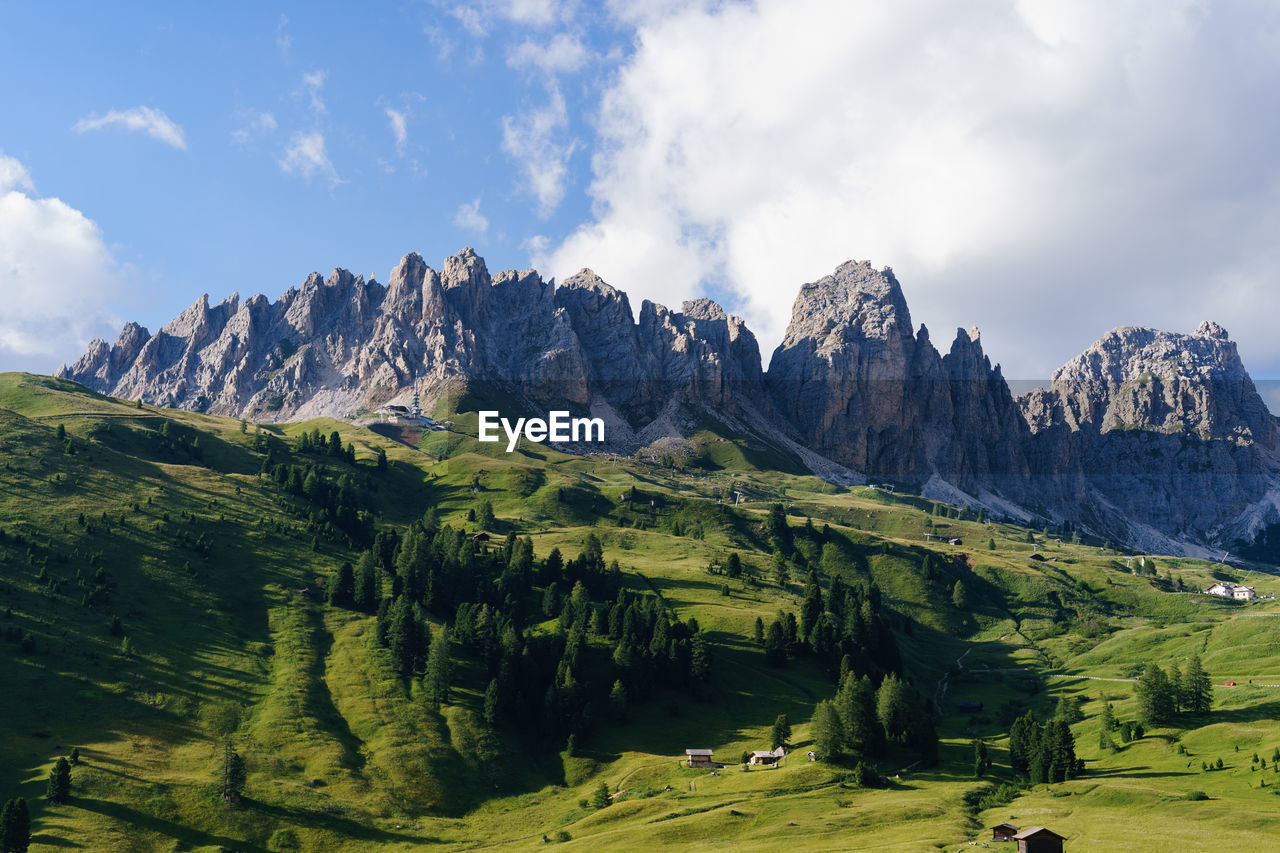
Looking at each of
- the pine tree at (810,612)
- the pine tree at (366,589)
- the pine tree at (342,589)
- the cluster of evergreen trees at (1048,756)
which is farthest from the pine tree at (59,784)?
the pine tree at (810,612)

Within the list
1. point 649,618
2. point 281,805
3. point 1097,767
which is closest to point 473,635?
point 649,618

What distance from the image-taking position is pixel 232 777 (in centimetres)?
10900

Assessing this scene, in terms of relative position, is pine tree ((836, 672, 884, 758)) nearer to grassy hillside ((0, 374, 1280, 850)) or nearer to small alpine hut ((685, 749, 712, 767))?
grassy hillside ((0, 374, 1280, 850))

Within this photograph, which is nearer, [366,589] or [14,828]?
[14,828]

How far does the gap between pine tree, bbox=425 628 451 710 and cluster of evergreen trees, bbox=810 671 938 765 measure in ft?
190

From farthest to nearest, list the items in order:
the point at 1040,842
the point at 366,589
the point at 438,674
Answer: the point at 366,589, the point at 438,674, the point at 1040,842

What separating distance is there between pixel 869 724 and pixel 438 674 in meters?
66.4

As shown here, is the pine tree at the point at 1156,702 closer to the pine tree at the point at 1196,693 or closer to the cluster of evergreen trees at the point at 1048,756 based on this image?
the pine tree at the point at 1196,693

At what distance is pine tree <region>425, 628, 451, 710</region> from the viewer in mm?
141375

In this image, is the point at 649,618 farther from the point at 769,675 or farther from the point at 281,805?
the point at 281,805

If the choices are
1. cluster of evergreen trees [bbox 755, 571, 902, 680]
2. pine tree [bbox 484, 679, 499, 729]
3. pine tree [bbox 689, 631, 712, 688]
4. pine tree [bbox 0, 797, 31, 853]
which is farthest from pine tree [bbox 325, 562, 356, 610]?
cluster of evergreen trees [bbox 755, 571, 902, 680]

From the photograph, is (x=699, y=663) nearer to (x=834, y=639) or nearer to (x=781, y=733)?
(x=781, y=733)

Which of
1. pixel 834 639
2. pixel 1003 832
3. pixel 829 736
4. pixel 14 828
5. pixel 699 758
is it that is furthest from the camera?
pixel 834 639

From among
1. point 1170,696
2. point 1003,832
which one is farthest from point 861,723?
point 1170,696
